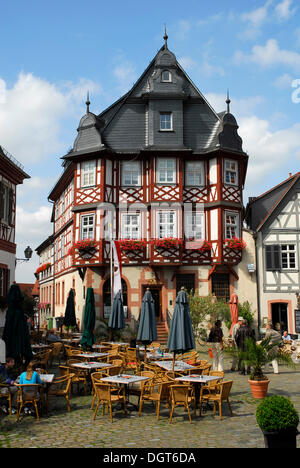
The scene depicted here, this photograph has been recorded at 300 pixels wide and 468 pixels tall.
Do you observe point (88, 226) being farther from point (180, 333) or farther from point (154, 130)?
point (180, 333)

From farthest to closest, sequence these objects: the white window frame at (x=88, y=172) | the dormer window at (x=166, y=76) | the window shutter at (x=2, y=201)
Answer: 1. the dormer window at (x=166, y=76)
2. the white window frame at (x=88, y=172)
3. the window shutter at (x=2, y=201)

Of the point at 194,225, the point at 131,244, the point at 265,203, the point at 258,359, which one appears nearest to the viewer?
the point at 258,359

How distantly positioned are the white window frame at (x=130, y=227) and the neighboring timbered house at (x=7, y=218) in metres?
7.13

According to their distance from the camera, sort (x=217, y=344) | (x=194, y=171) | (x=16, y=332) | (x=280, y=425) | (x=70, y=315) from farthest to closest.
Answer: (x=194, y=171) < (x=70, y=315) < (x=217, y=344) < (x=16, y=332) < (x=280, y=425)

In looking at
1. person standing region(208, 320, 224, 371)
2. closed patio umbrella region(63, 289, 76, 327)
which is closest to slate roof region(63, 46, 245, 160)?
closed patio umbrella region(63, 289, 76, 327)

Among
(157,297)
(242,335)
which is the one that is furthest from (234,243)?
(242,335)

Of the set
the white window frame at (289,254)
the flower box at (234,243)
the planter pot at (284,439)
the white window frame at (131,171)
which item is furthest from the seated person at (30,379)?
the white window frame at (289,254)

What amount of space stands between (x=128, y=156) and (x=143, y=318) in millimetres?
15624

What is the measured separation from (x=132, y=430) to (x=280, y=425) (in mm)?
3388

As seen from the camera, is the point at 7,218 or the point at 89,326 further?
the point at 7,218

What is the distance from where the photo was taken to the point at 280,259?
2827cm

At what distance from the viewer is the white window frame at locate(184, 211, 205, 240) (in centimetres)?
2842

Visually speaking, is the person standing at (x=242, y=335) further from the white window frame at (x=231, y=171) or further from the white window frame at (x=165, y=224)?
the white window frame at (x=231, y=171)

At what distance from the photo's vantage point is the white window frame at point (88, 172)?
2880 centimetres
